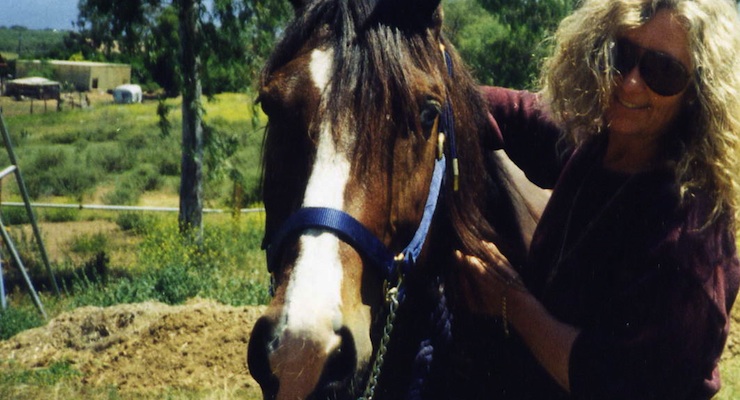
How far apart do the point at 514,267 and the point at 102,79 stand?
40.1 meters

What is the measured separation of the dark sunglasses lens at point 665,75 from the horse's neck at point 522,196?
70cm

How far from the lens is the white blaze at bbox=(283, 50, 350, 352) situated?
1.61 meters

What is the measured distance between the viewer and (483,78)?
53.5 feet

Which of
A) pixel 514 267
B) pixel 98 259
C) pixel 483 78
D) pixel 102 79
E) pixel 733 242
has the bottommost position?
pixel 102 79

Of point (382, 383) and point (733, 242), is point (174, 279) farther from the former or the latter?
point (733, 242)

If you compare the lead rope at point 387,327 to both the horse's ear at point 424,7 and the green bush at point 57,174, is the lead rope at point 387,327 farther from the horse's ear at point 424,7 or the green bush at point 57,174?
the green bush at point 57,174

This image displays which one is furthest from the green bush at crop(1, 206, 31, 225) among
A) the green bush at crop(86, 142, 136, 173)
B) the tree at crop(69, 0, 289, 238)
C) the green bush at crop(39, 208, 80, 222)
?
the green bush at crop(86, 142, 136, 173)

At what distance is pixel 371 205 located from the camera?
183cm

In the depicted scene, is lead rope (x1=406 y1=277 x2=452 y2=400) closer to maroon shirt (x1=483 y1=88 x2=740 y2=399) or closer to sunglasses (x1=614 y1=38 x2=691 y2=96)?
maroon shirt (x1=483 y1=88 x2=740 y2=399)

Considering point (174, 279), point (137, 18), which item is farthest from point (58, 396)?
point (137, 18)

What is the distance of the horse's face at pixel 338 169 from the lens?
5.40ft

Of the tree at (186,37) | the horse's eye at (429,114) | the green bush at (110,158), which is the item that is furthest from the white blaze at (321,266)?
the green bush at (110,158)

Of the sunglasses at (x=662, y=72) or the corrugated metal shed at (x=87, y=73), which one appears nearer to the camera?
the sunglasses at (x=662, y=72)

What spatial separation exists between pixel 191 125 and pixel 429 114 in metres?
9.96
